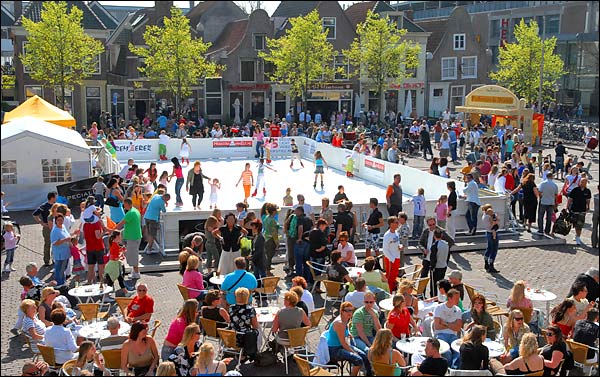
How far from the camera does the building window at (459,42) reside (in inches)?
2096

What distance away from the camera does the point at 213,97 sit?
46.4m

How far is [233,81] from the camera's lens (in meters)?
46.6

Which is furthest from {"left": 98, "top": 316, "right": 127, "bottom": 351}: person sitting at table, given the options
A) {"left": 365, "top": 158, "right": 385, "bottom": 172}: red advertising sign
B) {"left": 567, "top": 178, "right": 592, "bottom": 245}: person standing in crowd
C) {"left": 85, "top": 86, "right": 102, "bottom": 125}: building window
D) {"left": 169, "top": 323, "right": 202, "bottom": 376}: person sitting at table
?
{"left": 85, "top": 86, "right": 102, "bottom": 125}: building window

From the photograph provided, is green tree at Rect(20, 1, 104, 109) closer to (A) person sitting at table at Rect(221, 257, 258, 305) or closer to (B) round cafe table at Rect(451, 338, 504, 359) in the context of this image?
(A) person sitting at table at Rect(221, 257, 258, 305)

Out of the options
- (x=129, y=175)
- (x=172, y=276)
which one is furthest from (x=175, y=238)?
(x=129, y=175)

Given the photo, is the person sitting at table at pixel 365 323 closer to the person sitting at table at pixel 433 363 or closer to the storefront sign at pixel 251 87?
the person sitting at table at pixel 433 363

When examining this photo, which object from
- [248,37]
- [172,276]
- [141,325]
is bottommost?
[172,276]

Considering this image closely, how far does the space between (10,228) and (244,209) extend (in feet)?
14.8

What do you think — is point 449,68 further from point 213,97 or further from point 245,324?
point 245,324

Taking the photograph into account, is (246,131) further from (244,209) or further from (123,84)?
(244,209)

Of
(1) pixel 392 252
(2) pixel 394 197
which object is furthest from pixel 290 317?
(2) pixel 394 197

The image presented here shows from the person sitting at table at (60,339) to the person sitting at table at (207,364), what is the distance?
1896mm

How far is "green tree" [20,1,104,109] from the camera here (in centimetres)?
3894

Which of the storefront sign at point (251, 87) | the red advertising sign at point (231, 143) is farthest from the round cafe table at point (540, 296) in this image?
the storefront sign at point (251, 87)
